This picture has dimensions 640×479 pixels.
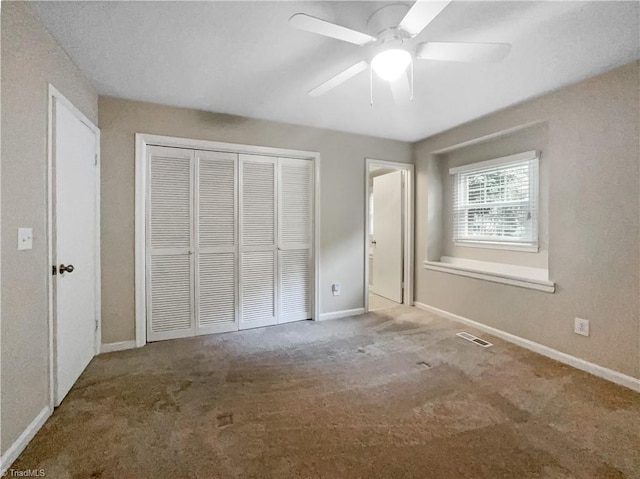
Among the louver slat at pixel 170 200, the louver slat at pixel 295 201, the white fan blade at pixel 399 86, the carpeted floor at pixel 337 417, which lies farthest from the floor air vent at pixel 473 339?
the louver slat at pixel 170 200

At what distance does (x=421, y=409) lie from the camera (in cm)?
192

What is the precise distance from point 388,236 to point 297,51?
3.18m

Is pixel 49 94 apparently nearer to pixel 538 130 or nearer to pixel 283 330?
pixel 283 330

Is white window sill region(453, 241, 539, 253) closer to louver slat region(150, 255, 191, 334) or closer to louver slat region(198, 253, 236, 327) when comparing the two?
louver slat region(198, 253, 236, 327)

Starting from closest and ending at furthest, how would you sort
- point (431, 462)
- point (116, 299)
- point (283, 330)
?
1. point (431, 462)
2. point (116, 299)
3. point (283, 330)

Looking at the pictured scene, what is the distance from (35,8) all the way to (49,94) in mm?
433

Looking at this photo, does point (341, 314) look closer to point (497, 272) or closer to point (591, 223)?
point (497, 272)

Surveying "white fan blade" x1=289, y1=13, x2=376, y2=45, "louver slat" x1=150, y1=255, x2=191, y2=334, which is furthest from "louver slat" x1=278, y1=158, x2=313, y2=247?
"white fan blade" x1=289, y1=13, x2=376, y2=45

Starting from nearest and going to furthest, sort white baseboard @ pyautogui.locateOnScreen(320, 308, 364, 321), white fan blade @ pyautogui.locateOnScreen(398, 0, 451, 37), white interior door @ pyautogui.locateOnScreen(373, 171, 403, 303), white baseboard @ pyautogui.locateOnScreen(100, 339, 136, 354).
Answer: white fan blade @ pyautogui.locateOnScreen(398, 0, 451, 37) → white baseboard @ pyautogui.locateOnScreen(100, 339, 136, 354) → white baseboard @ pyautogui.locateOnScreen(320, 308, 364, 321) → white interior door @ pyautogui.locateOnScreen(373, 171, 403, 303)

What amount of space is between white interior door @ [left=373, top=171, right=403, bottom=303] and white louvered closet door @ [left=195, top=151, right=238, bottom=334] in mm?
2393

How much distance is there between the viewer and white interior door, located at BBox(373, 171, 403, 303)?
14.7 ft

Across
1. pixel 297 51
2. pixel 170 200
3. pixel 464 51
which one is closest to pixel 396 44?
pixel 464 51

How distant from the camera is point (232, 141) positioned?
3234 mm

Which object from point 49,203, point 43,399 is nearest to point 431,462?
point 43,399
